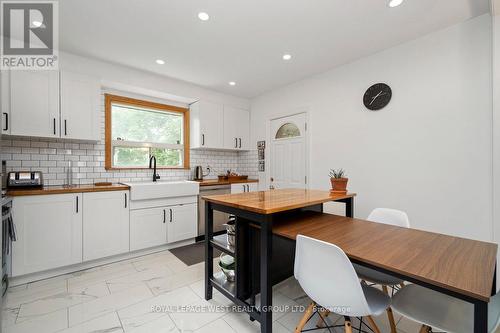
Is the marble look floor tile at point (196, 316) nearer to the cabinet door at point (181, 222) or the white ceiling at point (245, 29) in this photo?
the cabinet door at point (181, 222)

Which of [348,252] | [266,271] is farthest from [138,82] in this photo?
[348,252]

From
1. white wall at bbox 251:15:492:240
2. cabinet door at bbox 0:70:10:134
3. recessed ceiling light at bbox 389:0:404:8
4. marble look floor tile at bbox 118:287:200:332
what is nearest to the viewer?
marble look floor tile at bbox 118:287:200:332

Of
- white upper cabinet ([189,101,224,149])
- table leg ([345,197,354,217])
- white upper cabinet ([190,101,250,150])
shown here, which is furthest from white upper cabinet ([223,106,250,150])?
table leg ([345,197,354,217])

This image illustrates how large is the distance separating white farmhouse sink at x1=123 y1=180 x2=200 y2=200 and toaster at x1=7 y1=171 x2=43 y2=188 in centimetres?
91

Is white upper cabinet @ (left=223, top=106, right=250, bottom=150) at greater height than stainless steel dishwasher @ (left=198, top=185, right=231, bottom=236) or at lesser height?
greater

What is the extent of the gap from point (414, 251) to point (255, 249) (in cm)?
107

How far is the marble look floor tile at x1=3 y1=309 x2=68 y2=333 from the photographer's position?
1.63 metres

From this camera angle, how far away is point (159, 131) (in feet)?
12.4

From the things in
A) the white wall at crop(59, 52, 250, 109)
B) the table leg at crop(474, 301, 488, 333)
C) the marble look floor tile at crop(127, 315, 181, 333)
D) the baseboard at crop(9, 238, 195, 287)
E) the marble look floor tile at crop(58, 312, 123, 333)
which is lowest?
the marble look floor tile at crop(127, 315, 181, 333)

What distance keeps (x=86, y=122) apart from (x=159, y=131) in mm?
1136

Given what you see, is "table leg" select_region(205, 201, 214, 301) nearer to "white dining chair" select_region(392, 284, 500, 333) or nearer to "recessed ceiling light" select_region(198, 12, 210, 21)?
"white dining chair" select_region(392, 284, 500, 333)

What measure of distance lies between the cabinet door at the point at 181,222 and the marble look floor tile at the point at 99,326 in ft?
4.66

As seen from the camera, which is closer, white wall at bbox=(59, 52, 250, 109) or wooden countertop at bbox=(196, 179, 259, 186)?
white wall at bbox=(59, 52, 250, 109)

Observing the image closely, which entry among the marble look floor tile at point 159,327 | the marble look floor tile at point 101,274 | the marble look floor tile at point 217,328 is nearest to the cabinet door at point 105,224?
the marble look floor tile at point 101,274
